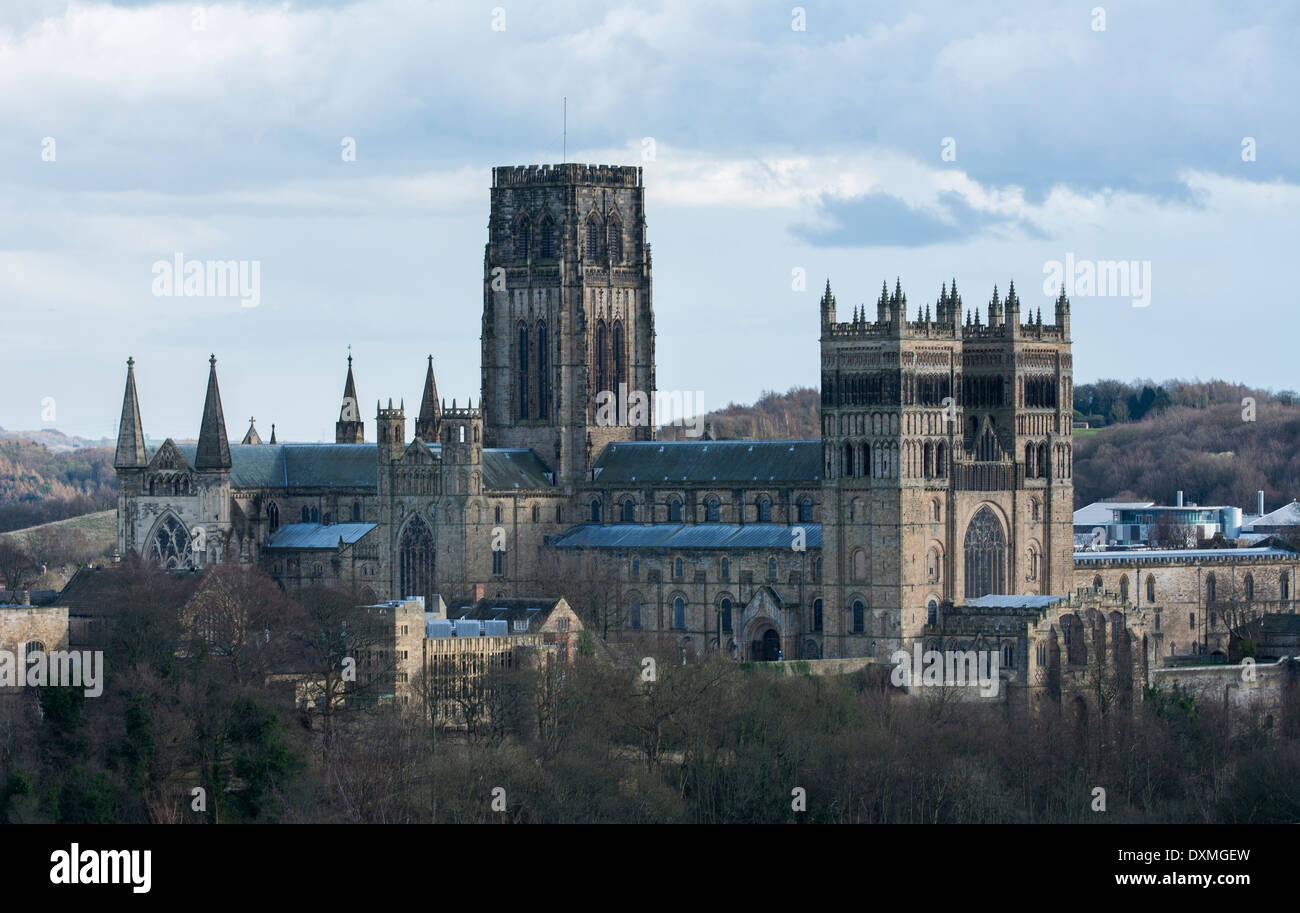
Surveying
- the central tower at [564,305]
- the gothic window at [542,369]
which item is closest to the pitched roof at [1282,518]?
the central tower at [564,305]

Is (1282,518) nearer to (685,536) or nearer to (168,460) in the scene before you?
(685,536)

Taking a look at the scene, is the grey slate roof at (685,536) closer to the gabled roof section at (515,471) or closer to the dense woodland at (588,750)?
the gabled roof section at (515,471)

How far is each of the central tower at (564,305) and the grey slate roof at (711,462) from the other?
2352mm

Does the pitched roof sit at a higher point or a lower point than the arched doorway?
higher

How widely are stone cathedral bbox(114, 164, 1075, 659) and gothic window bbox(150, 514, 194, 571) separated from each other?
91 mm

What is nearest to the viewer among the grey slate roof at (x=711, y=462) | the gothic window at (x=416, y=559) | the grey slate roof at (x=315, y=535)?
the grey slate roof at (x=711, y=462)

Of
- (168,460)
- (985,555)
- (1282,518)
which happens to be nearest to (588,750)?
(985,555)

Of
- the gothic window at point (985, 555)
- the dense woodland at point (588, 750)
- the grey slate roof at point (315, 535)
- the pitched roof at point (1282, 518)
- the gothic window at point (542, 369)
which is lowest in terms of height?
the dense woodland at point (588, 750)

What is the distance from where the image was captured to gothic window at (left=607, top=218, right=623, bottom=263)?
144m

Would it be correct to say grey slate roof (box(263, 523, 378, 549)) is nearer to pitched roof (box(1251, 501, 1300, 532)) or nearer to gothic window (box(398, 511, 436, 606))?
gothic window (box(398, 511, 436, 606))

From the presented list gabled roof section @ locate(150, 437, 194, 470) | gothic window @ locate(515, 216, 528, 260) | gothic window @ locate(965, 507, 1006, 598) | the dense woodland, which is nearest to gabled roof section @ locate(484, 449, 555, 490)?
gothic window @ locate(515, 216, 528, 260)

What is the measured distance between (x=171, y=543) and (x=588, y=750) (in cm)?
4389

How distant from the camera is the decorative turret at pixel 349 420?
506ft

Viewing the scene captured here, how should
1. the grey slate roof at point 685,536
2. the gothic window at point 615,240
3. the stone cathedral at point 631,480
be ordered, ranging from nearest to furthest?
the stone cathedral at point 631,480 < the grey slate roof at point 685,536 < the gothic window at point 615,240
